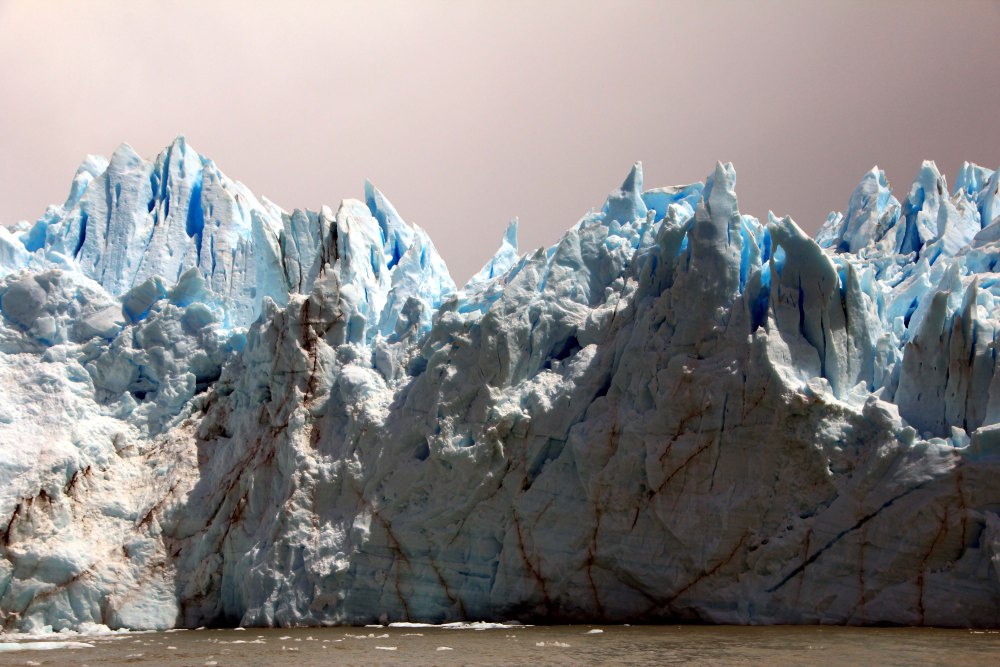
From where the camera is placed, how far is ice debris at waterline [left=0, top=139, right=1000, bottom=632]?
11.7 meters

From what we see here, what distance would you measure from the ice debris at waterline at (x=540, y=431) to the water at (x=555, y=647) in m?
0.81

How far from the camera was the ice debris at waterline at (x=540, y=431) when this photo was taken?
38.4ft

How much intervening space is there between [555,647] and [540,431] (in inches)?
143

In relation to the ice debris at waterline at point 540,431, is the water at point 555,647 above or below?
below

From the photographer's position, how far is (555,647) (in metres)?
10.5

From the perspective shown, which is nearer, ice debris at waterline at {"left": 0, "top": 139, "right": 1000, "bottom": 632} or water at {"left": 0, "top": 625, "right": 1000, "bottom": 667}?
water at {"left": 0, "top": 625, "right": 1000, "bottom": 667}

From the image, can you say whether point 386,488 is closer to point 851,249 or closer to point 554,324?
point 554,324

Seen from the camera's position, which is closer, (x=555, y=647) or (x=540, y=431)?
(x=555, y=647)

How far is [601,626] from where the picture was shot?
12.5 metres

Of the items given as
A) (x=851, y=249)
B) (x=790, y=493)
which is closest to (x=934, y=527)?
(x=790, y=493)

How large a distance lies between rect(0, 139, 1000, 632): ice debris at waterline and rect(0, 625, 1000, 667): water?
814mm

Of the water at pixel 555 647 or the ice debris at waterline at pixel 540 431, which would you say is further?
the ice debris at waterline at pixel 540 431

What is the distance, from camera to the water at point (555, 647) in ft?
30.3

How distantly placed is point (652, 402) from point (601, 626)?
9.12 ft
